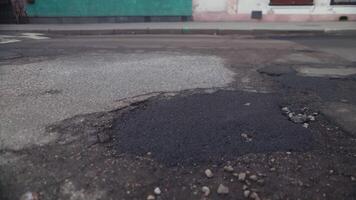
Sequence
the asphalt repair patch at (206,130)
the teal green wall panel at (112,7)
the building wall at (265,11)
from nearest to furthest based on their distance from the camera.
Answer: the asphalt repair patch at (206,130), the building wall at (265,11), the teal green wall panel at (112,7)

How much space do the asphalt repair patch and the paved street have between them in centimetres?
1

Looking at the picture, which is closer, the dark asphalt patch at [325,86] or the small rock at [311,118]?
the small rock at [311,118]

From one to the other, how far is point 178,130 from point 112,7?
1340cm

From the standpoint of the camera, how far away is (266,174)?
2844 mm

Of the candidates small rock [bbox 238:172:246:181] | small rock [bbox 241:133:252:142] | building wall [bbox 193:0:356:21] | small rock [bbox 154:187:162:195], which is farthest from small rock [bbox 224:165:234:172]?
building wall [bbox 193:0:356:21]

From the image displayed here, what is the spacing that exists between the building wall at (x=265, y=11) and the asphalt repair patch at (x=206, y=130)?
11.7 m

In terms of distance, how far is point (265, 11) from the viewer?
1548cm

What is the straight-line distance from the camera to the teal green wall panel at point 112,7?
15.6m

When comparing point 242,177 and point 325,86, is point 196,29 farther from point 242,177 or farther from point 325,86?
point 242,177

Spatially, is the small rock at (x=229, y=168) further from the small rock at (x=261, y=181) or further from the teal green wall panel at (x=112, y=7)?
the teal green wall panel at (x=112, y=7)

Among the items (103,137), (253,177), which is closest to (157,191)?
(253,177)

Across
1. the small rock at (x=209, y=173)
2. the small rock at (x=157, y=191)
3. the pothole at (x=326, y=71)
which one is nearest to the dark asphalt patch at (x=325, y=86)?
the pothole at (x=326, y=71)

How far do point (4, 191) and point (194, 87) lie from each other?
324 centimetres

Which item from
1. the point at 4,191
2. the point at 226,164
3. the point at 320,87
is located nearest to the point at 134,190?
the point at 226,164
